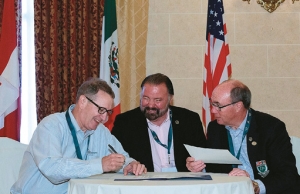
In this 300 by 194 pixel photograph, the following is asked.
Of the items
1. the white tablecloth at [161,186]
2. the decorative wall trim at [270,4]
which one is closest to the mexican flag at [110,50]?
the decorative wall trim at [270,4]

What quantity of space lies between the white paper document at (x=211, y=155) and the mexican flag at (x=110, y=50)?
2.27 meters

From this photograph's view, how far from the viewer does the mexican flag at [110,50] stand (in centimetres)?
585

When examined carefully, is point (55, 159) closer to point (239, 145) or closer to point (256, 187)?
point (256, 187)

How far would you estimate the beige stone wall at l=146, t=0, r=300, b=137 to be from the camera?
247 inches

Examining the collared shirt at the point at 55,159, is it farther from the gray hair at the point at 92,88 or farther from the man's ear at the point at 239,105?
the man's ear at the point at 239,105

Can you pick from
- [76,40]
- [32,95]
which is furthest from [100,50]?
[32,95]

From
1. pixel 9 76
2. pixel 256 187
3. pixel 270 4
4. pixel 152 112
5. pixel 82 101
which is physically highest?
pixel 270 4

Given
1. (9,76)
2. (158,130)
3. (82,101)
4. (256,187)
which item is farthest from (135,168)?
(9,76)

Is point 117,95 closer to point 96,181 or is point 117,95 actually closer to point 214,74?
point 214,74

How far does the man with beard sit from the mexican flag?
1.03 meters

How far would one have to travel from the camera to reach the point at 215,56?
5875mm

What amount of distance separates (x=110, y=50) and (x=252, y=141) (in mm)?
2248

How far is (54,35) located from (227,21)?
6.47 feet

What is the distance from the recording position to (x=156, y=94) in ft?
15.3
